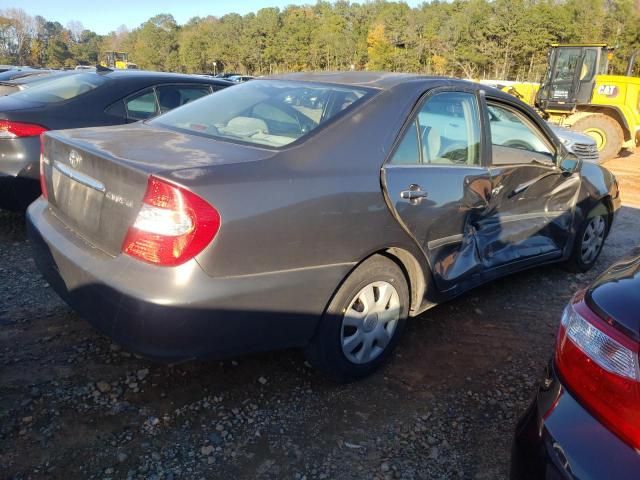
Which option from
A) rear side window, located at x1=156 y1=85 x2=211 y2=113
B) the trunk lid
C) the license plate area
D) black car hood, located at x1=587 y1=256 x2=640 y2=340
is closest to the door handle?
the trunk lid

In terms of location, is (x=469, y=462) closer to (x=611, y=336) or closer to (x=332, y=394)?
(x=332, y=394)

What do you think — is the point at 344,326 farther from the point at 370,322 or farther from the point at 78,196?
the point at 78,196

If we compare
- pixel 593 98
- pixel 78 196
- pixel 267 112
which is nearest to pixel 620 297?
pixel 267 112

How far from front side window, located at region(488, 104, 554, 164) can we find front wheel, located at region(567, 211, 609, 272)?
85 centimetres

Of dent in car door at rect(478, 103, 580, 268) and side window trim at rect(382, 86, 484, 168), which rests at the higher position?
side window trim at rect(382, 86, 484, 168)

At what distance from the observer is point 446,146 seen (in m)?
3.03

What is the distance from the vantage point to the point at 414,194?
2639mm

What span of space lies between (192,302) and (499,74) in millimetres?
55337

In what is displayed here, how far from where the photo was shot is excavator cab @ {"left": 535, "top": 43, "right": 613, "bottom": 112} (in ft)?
37.8

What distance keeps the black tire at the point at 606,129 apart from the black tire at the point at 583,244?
7.91m

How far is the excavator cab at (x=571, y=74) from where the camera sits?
37.8 feet

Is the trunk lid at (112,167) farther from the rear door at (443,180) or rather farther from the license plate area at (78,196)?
the rear door at (443,180)

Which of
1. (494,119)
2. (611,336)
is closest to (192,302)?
(611,336)

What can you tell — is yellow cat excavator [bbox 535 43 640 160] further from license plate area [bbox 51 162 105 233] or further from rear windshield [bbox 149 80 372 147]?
license plate area [bbox 51 162 105 233]
